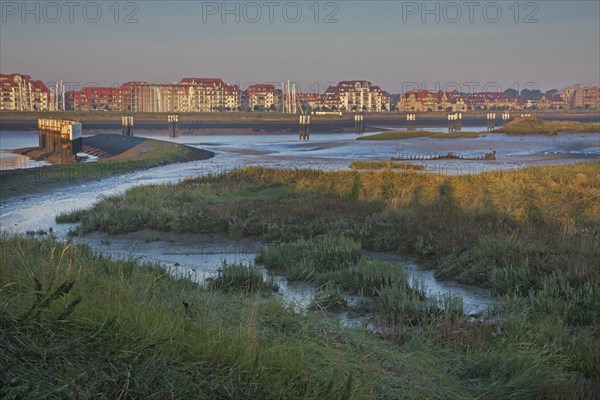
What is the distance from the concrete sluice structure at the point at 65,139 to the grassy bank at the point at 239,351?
152 ft

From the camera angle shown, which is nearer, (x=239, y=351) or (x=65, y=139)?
(x=239, y=351)

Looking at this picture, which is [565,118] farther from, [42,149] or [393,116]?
[42,149]

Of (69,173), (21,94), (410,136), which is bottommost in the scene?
(69,173)

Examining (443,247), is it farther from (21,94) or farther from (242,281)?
(21,94)

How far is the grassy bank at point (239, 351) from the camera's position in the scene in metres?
5.11

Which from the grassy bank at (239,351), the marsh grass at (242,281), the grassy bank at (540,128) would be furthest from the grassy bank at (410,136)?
the grassy bank at (239,351)

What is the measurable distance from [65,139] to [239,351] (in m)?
51.3

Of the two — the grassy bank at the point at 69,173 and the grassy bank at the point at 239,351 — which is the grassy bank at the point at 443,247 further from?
the grassy bank at the point at 69,173

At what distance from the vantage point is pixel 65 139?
53969 millimetres

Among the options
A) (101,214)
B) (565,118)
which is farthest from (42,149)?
(565,118)

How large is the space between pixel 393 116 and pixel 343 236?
408 ft

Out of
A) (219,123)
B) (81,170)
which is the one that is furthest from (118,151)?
(219,123)

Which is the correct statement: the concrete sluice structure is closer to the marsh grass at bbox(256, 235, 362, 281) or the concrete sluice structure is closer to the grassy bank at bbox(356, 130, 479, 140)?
the grassy bank at bbox(356, 130, 479, 140)

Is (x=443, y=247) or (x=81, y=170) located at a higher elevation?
(x=81, y=170)
